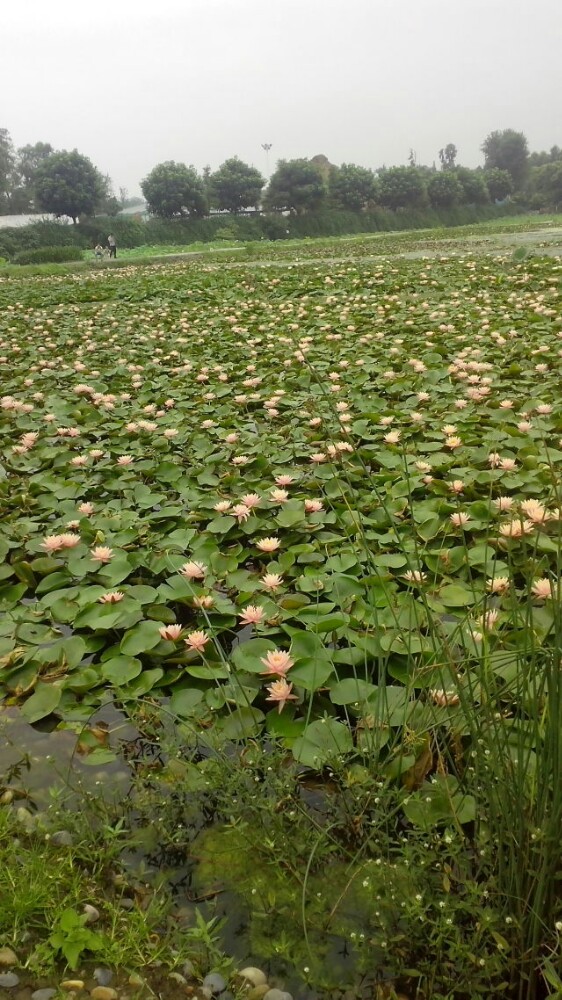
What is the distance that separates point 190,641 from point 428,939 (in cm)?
66

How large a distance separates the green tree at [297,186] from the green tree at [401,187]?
583 cm

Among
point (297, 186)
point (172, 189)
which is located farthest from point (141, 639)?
point (297, 186)

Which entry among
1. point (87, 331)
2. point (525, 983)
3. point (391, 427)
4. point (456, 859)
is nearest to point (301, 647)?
point (456, 859)

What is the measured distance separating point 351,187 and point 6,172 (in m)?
23.1

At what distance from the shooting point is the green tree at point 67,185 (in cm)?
3112

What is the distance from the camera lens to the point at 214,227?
99.7ft

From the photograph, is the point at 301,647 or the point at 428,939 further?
the point at 301,647

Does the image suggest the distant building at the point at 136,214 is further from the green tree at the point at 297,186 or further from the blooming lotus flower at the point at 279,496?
the blooming lotus flower at the point at 279,496

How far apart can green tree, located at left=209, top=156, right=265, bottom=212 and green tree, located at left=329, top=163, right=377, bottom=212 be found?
4.75 metres

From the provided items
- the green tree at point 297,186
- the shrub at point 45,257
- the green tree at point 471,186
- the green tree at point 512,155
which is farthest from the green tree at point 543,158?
the shrub at point 45,257

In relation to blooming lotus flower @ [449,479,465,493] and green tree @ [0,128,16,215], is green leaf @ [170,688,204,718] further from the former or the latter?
green tree @ [0,128,16,215]

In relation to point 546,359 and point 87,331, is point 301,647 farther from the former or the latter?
point 87,331

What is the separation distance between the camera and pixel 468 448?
2.20 metres

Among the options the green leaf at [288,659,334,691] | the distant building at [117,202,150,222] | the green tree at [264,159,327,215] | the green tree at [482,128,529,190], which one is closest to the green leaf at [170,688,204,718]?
the green leaf at [288,659,334,691]
